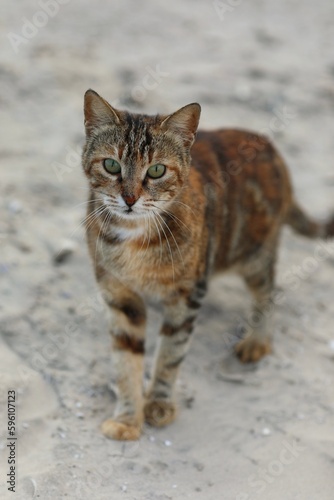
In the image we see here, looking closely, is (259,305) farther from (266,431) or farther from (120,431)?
(120,431)

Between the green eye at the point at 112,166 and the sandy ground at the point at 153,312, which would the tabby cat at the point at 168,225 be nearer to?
the green eye at the point at 112,166

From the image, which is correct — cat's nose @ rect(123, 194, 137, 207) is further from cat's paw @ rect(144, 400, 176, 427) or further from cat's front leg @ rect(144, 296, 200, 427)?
cat's paw @ rect(144, 400, 176, 427)

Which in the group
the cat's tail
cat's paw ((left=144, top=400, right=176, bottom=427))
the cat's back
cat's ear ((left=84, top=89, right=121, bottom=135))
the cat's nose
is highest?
cat's ear ((left=84, top=89, right=121, bottom=135))

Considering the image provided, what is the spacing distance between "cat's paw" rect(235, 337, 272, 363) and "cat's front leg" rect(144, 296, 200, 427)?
84 centimetres

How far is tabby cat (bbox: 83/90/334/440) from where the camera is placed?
154 inches

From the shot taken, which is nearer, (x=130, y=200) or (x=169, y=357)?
(x=130, y=200)

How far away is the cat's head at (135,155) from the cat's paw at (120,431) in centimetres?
134

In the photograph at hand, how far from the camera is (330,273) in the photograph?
20.3ft

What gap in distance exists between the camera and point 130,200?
3.78m

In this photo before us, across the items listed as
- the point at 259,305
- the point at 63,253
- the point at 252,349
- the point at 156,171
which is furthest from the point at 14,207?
the point at 156,171

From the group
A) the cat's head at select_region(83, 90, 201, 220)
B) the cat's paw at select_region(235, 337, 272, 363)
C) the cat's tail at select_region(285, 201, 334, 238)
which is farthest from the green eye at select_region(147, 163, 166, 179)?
the cat's tail at select_region(285, 201, 334, 238)

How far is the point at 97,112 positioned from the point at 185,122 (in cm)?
48

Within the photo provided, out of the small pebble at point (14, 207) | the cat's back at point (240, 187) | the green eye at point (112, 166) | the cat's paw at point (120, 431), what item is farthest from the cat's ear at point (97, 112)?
the small pebble at point (14, 207)

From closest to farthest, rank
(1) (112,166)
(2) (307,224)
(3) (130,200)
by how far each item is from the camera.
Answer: (3) (130,200), (1) (112,166), (2) (307,224)
